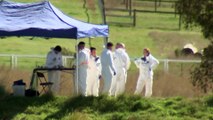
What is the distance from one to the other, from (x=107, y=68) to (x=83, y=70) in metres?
0.91

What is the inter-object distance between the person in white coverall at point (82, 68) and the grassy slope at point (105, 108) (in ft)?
3.62

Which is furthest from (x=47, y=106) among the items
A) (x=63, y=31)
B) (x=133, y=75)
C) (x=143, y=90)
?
(x=133, y=75)

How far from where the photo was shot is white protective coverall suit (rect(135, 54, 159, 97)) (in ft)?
74.7

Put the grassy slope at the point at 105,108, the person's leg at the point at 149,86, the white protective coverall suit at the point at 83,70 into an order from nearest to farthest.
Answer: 1. the grassy slope at the point at 105,108
2. the white protective coverall suit at the point at 83,70
3. the person's leg at the point at 149,86

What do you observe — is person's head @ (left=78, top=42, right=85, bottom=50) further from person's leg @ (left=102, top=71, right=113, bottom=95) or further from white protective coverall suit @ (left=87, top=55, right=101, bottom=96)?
person's leg @ (left=102, top=71, right=113, bottom=95)

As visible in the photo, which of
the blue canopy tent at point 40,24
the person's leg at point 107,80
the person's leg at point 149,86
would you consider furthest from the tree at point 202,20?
the person's leg at point 149,86

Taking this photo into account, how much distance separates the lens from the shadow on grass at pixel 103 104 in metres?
19.5

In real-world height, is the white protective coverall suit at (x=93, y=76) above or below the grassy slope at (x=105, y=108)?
above

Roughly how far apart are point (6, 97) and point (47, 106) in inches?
58.1

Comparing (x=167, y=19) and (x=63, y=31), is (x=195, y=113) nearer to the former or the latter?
(x=63, y=31)

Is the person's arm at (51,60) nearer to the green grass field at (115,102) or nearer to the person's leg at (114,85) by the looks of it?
the green grass field at (115,102)

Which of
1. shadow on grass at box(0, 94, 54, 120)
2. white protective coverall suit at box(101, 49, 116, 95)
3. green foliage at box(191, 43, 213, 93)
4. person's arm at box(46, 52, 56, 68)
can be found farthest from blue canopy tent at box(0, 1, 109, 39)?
green foliage at box(191, 43, 213, 93)

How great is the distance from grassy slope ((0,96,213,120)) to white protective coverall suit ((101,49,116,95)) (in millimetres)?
1614

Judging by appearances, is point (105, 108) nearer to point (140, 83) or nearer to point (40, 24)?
point (40, 24)
